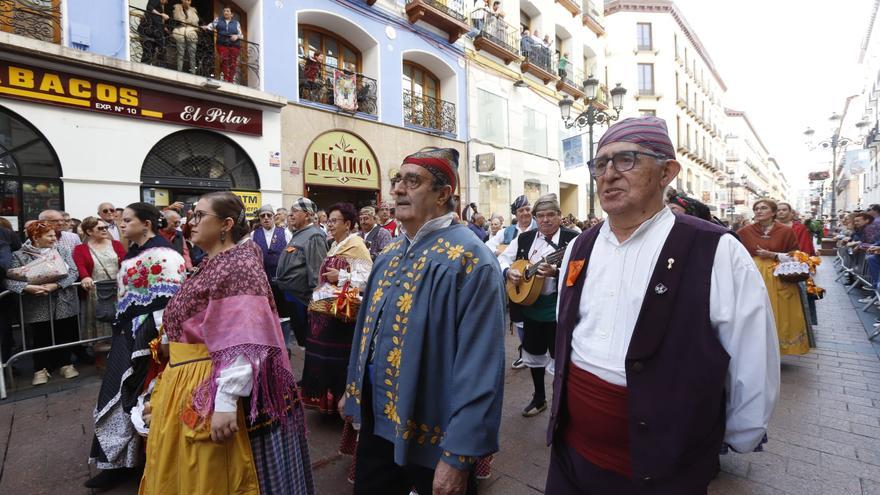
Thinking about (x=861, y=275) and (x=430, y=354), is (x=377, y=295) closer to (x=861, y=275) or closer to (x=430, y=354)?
(x=430, y=354)

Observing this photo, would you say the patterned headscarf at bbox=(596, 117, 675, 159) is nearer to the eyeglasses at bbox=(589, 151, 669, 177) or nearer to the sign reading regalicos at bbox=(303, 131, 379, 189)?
the eyeglasses at bbox=(589, 151, 669, 177)

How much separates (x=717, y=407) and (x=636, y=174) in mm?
868

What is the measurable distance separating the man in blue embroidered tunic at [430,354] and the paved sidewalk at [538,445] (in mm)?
1280

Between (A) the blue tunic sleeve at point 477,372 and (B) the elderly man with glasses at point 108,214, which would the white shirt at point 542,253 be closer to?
(A) the blue tunic sleeve at point 477,372

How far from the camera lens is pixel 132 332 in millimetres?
2859

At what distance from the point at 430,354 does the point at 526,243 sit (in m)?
2.83

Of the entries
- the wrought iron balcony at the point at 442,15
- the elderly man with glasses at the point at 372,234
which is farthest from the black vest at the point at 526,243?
the wrought iron balcony at the point at 442,15

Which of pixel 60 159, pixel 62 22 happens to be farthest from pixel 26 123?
pixel 62 22

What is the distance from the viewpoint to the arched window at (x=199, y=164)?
932 centimetres

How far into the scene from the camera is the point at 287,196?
11.2 meters

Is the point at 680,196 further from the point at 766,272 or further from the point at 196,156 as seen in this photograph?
the point at 196,156

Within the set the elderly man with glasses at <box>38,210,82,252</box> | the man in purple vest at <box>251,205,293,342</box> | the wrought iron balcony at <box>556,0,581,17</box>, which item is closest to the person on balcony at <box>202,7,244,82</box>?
the man in purple vest at <box>251,205,293,342</box>

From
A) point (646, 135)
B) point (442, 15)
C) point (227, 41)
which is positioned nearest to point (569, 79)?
point (442, 15)

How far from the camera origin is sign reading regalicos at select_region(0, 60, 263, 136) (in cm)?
750
